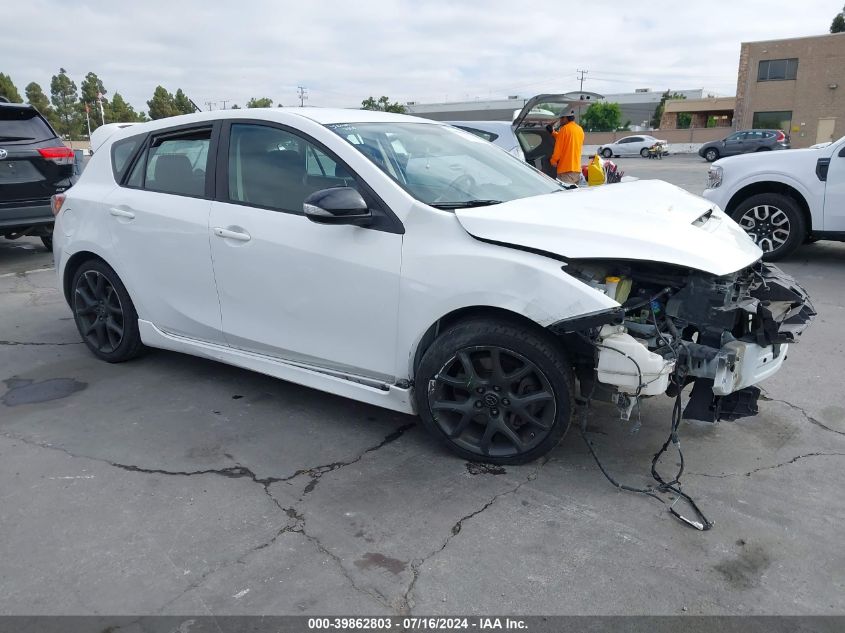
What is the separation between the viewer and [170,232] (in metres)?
4.11

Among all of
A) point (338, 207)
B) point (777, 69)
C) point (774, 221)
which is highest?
point (777, 69)

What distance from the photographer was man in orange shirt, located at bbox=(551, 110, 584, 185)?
33.2 feet

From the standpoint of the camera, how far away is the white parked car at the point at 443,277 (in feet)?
9.71

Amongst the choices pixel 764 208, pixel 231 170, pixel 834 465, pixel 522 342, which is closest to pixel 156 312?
pixel 231 170

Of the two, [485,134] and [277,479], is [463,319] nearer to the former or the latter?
[277,479]

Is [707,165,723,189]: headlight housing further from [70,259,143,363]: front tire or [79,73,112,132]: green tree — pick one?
[79,73,112,132]: green tree

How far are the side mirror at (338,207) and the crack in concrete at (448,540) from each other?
1.45 m

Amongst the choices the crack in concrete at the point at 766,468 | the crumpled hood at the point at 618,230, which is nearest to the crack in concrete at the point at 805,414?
the crack in concrete at the point at 766,468

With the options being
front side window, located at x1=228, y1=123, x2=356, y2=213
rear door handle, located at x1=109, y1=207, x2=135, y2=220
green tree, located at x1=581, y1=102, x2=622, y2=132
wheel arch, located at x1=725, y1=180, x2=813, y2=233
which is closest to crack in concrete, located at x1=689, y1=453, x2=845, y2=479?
front side window, located at x1=228, y1=123, x2=356, y2=213

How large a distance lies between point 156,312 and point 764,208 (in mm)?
6720

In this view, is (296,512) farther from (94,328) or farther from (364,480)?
(94,328)

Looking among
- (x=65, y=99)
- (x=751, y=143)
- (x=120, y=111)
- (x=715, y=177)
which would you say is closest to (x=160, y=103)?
(x=120, y=111)

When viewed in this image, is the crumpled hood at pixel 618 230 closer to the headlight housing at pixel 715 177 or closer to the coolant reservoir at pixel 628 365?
the coolant reservoir at pixel 628 365

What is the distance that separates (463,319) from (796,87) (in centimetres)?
4984
